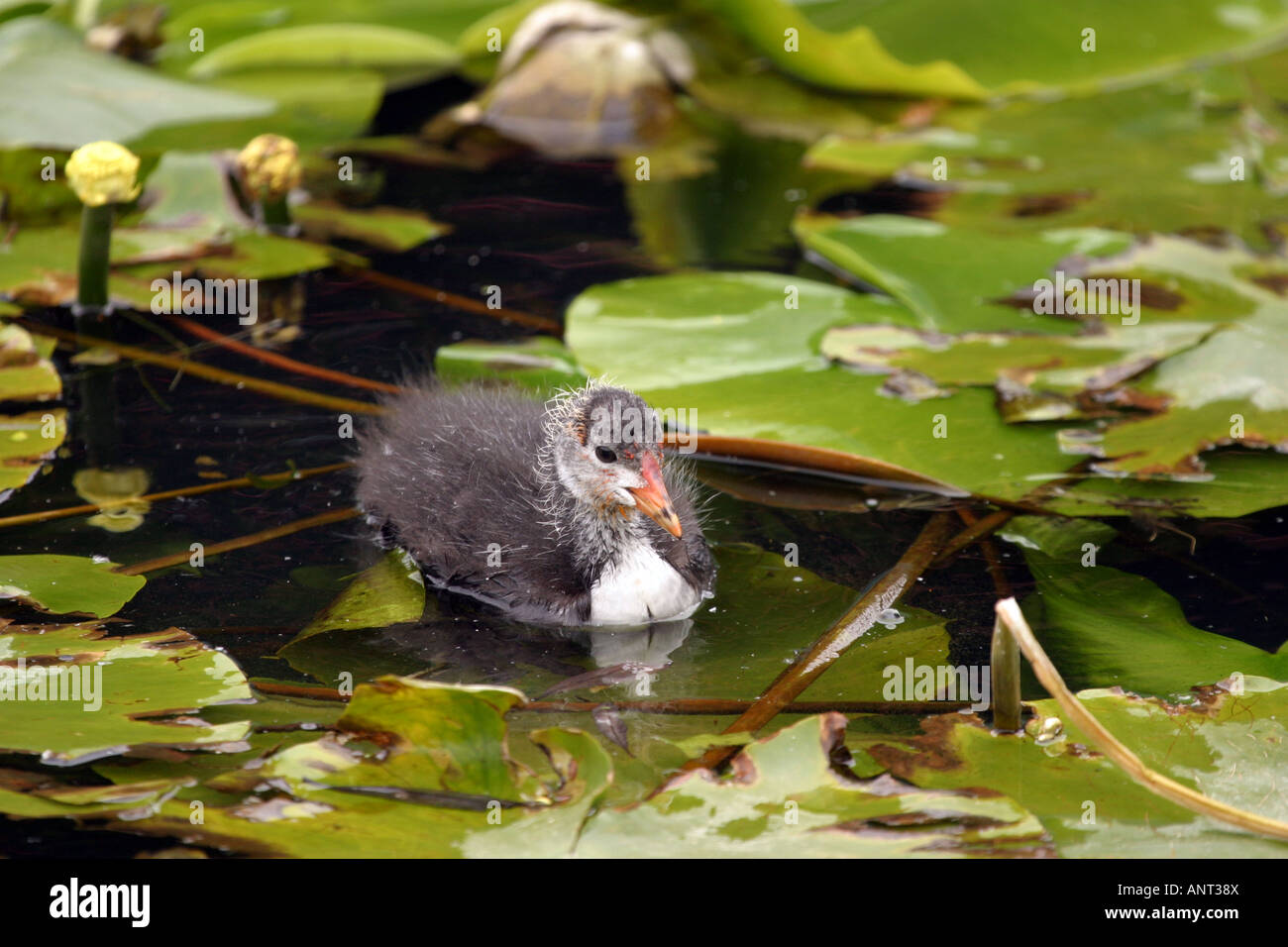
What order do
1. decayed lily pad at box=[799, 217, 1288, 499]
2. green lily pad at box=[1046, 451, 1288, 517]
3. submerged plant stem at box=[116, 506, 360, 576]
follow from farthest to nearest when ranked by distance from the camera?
decayed lily pad at box=[799, 217, 1288, 499], green lily pad at box=[1046, 451, 1288, 517], submerged plant stem at box=[116, 506, 360, 576]

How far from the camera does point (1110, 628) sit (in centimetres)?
342

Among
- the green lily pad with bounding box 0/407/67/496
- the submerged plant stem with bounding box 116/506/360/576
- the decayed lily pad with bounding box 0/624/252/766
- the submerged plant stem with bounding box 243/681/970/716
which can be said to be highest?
the green lily pad with bounding box 0/407/67/496

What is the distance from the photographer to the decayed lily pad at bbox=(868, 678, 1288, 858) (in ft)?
8.32

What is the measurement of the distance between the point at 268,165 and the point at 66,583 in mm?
2268

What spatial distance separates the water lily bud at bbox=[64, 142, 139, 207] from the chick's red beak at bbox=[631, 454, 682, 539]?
196 cm

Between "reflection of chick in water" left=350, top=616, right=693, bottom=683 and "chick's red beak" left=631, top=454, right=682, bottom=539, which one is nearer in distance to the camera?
"reflection of chick in water" left=350, top=616, right=693, bottom=683

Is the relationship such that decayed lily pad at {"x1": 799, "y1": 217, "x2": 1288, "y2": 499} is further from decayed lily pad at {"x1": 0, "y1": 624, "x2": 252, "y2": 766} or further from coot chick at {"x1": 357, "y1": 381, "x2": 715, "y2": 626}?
decayed lily pad at {"x1": 0, "y1": 624, "x2": 252, "y2": 766}

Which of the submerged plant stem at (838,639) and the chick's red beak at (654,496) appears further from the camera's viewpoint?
the chick's red beak at (654,496)

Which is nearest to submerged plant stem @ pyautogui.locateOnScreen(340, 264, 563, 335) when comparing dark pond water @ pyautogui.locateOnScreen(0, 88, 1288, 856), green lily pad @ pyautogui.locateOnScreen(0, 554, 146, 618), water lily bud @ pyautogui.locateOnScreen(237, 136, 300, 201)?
dark pond water @ pyautogui.locateOnScreen(0, 88, 1288, 856)

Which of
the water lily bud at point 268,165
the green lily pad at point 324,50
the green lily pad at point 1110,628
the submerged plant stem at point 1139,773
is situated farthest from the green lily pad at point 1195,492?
the green lily pad at point 324,50

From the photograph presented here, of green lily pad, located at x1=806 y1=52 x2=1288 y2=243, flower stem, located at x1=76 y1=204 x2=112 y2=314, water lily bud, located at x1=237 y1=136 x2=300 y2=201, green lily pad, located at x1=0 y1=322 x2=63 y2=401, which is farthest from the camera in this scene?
green lily pad, located at x1=806 y1=52 x2=1288 y2=243

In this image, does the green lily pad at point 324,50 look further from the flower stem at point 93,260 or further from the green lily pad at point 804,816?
the green lily pad at point 804,816

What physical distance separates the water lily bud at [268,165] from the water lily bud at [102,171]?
0.87 metres

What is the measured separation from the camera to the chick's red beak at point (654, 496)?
140 inches
